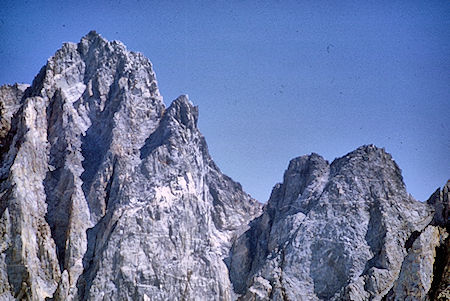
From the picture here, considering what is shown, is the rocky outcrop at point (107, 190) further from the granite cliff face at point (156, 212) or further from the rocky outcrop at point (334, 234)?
the rocky outcrop at point (334, 234)

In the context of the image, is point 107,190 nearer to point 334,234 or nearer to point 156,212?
point 156,212

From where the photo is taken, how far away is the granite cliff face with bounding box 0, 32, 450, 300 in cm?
7756

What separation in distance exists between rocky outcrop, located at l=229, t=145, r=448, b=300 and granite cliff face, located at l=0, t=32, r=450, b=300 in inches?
8.2

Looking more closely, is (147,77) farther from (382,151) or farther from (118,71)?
(382,151)

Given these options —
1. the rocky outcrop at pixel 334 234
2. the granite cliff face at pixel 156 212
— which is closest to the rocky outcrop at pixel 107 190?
the granite cliff face at pixel 156 212

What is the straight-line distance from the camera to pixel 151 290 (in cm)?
7925

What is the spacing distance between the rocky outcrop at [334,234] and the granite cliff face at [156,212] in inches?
8.2

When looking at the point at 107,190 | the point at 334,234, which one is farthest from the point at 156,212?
the point at 334,234

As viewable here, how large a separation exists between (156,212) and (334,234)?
2731 cm

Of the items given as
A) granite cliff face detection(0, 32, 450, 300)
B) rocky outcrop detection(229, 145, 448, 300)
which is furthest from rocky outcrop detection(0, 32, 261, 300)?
rocky outcrop detection(229, 145, 448, 300)

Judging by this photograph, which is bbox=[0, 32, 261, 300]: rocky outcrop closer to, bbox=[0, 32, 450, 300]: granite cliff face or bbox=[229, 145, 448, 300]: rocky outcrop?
bbox=[0, 32, 450, 300]: granite cliff face

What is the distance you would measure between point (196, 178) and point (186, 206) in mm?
9439

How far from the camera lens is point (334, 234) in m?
84.6

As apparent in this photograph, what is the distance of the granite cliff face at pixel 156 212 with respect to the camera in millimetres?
77562
